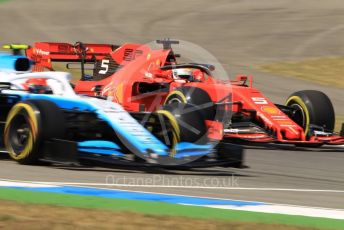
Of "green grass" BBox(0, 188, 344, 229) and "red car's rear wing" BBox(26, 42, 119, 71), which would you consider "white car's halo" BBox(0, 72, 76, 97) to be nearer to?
"green grass" BBox(0, 188, 344, 229)

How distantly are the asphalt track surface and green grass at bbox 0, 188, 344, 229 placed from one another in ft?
2.57

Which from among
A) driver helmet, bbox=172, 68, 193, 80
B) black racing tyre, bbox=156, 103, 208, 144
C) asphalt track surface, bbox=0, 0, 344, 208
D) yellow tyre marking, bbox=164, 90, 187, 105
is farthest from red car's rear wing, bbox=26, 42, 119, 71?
black racing tyre, bbox=156, 103, 208, 144

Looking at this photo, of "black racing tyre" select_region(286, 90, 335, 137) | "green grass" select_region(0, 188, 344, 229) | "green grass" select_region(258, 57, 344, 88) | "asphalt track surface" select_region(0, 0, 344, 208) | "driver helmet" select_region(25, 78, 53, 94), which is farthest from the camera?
"green grass" select_region(258, 57, 344, 88)

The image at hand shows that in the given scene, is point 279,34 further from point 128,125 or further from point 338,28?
point 128,125

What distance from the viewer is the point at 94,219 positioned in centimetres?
542

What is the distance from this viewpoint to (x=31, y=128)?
8.05 metres

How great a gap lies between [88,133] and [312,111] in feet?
15.8

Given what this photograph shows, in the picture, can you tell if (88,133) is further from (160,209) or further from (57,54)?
(57,54)

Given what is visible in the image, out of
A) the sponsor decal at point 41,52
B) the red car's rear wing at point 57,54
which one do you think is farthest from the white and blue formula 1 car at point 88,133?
the sponsor decal at point 41,52

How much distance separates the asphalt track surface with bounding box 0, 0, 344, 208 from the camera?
7.52 meters

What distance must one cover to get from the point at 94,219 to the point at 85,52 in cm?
860

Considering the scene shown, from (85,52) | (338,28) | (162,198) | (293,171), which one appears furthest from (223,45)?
(162,198)

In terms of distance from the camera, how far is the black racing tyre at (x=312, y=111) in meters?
12.2

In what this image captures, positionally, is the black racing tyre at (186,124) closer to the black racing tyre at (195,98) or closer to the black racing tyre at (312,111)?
the black racing tyre at (195,98)
